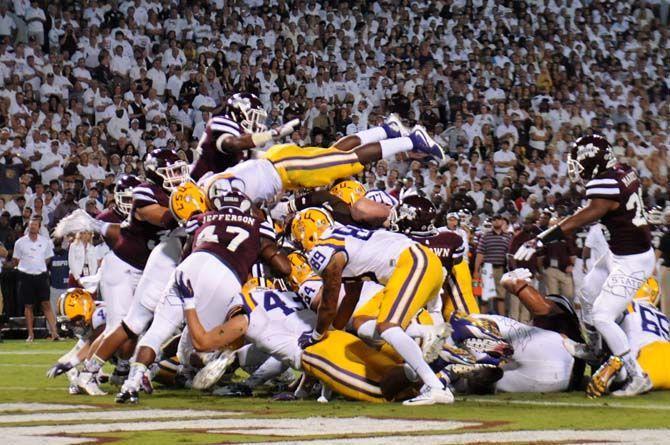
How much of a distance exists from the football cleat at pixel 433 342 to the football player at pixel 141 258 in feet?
7.19

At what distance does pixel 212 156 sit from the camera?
10578mm

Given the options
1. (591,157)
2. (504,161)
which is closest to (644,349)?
(591,157)

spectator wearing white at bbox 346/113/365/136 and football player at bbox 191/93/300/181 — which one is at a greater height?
football player at bbox 191/93/300/181

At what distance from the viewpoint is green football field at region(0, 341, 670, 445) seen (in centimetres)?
634

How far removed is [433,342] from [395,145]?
1943 mm

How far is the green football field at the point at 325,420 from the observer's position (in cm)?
634

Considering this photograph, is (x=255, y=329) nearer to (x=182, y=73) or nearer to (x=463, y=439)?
(x=463, y=439)

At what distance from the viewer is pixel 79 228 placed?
1095 centimetres

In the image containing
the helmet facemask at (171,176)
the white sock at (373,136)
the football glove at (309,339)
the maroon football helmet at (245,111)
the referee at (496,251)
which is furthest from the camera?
the referee at (496,251)

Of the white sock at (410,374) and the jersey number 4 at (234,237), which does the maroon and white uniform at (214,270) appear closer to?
the jersey number 4 at (234,237)

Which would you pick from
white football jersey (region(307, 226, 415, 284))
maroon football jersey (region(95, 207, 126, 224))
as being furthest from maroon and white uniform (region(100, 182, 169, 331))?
white football jersey (region(307, 226, 415, 284))

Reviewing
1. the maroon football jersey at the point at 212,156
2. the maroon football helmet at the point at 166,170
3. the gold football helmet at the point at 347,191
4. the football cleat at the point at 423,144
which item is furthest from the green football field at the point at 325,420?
→ the football cleat at the point at 423,144

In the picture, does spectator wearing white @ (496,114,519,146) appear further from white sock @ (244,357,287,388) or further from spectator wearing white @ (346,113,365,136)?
white sock @ (244,357,287,388)

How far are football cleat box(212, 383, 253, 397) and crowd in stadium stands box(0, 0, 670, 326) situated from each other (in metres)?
8.01
